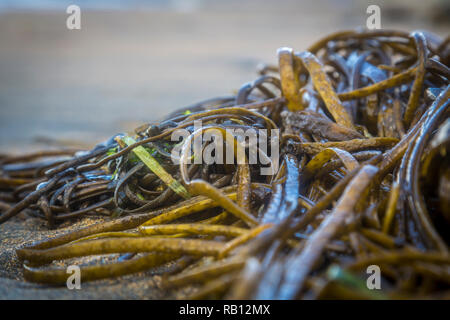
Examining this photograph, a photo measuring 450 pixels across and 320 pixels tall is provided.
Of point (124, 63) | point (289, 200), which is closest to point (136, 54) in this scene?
point (124, 63)

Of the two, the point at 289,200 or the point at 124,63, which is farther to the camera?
the point at 124,63

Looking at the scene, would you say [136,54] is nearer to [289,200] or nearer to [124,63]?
[124,63]

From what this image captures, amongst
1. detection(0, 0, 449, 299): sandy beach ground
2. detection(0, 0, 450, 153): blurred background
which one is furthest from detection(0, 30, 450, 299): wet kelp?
detection(0, 0, 450, 153): blurred background

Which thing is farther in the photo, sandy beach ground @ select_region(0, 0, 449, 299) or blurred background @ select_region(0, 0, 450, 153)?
blurred background @ select_region(0, 0, 450, 153)

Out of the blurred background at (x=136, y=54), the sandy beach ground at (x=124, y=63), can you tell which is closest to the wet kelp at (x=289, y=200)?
the sandy beach ground at (x=124, y=63)

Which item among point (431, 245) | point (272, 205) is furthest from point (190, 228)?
point (431, 245)

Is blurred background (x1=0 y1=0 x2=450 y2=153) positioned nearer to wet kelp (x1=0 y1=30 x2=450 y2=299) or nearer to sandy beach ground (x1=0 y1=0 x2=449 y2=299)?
sandy beach ground (x1=0 y1=0 x2=449 y2=299)

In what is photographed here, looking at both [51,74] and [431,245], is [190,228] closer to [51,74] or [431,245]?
[431,245]
